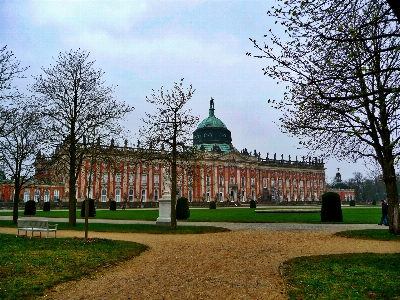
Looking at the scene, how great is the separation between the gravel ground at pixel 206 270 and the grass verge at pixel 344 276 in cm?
35

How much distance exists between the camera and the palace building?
56.5 meters

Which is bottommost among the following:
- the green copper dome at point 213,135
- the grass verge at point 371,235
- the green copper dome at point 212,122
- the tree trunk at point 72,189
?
the grass verge at point 371,235

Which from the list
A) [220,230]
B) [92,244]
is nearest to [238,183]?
[220,230]

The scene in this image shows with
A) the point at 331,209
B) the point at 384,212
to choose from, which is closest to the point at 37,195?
the point at 331,209

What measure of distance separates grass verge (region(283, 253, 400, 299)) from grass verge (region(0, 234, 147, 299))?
4.15 m

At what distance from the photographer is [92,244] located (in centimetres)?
1134

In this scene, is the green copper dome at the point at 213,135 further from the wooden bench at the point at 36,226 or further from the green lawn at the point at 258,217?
the wooden bench at the point at 36,226

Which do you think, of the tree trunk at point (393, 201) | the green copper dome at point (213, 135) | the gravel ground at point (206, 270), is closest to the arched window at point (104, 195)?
the green copper dome at point (213, 135)

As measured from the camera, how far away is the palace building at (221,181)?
5652 cm

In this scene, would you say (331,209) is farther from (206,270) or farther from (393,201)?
(206,270)

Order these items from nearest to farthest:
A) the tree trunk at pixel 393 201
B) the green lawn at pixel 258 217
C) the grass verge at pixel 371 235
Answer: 1. the grass verge at pixel 371 235
2. the tree trunk at pixel 393 201
3. the green lawn at pixel 258 217

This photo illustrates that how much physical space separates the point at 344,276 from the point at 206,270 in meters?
2.72

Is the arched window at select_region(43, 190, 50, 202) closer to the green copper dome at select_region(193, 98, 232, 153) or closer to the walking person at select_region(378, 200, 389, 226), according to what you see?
the green copper dome at select_region(193, 98, 232, 153)

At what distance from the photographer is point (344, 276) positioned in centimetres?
700
